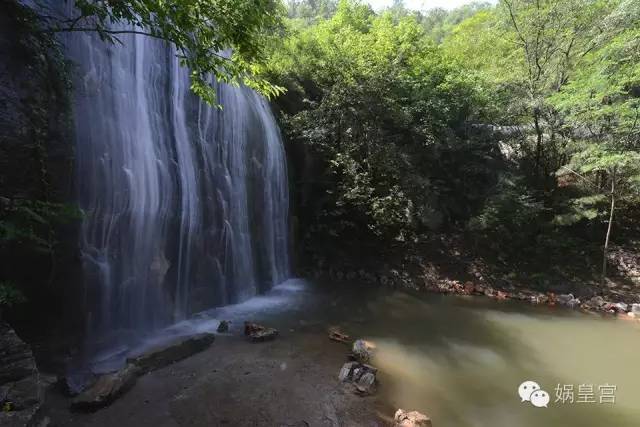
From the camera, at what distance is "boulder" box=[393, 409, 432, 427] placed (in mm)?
4074

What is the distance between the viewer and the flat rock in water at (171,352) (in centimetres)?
495

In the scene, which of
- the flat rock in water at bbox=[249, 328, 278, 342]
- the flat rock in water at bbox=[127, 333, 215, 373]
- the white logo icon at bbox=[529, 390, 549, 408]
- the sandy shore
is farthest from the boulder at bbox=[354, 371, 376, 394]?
the flat rock in water at bbox=[127, 333, 215, 373]

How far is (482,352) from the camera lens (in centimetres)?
631

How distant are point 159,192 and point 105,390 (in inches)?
147

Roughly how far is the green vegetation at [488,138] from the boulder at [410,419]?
6.62 meters

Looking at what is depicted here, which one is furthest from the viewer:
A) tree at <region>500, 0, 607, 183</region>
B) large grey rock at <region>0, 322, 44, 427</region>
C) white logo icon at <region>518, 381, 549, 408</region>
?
tree at <region>500, 0, 607, 183</region>

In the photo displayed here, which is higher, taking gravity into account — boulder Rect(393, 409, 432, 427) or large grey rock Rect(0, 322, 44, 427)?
large grey rock Rect(0, 322, 44, 427)

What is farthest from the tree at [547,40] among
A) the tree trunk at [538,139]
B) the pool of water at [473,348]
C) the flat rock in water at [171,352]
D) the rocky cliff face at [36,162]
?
the rocky cliff face at [36,162]

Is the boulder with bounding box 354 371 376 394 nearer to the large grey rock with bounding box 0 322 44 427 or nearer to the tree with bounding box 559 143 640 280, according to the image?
the large grey rock with bounding box 0 322 44 427

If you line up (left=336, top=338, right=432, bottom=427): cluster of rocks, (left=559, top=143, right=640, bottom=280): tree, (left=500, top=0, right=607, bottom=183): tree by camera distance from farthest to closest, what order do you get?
(left=500, top=0, right=607, bottom=183): tree
(left=559, top=143, right=640, bottom=280): tree
(left=336, top=338, right=432, bottom=427): cluster of rocks

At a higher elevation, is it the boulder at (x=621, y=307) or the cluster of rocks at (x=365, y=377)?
the cluster of rocks at (x=365, y=377)

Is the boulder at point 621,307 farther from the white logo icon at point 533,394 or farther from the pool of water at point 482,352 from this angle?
the white logo icon at point 533,394

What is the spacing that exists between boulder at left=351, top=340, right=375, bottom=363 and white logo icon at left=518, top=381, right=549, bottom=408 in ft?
6.99

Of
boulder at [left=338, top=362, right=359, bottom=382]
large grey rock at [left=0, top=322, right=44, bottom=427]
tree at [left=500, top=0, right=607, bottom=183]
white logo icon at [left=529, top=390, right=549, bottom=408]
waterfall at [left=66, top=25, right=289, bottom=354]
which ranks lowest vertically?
white logo icon at [left=529, top=390, right=549, bottom=408]
